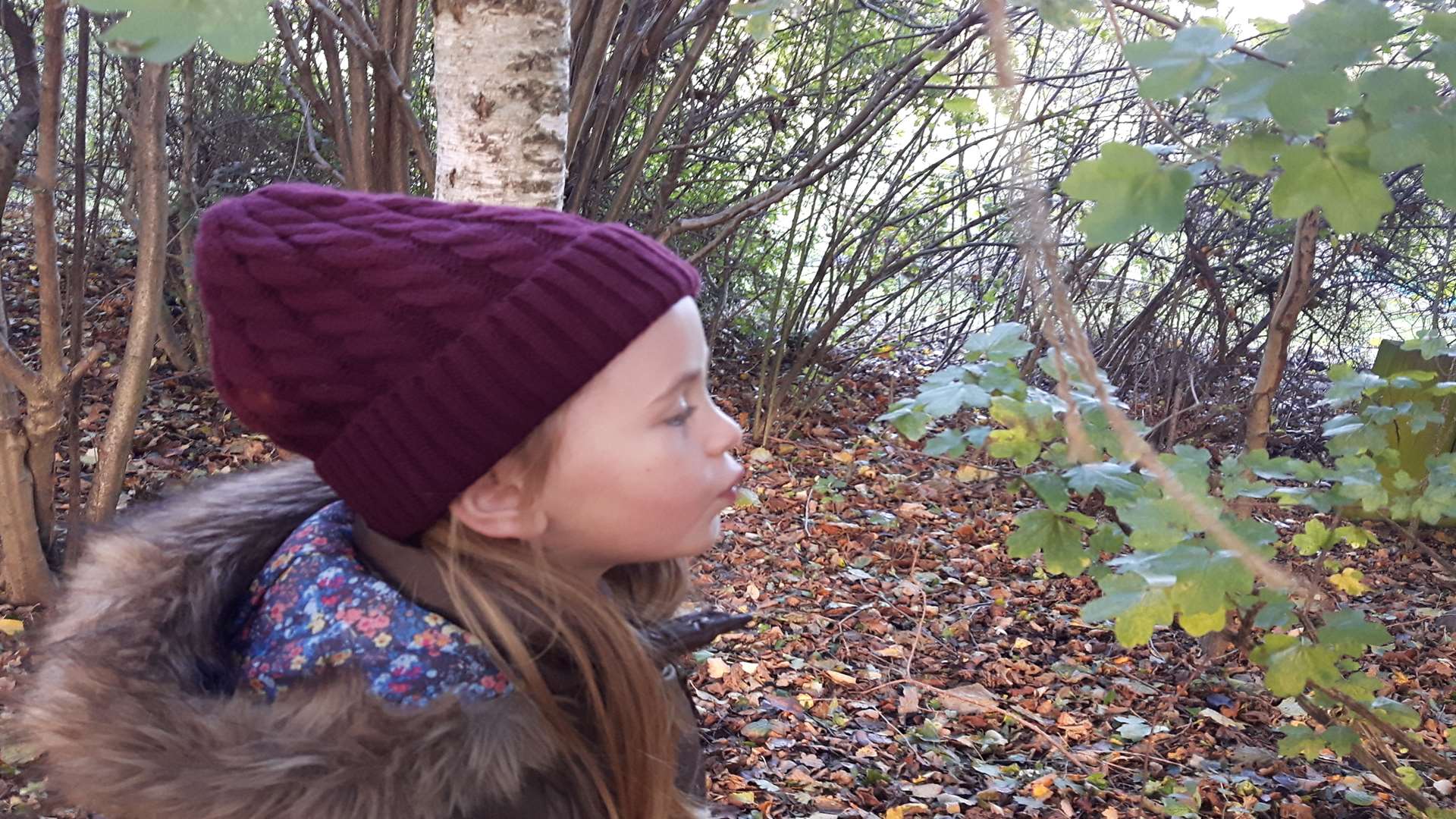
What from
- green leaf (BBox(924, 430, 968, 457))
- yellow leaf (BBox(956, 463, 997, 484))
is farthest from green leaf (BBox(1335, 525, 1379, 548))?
green leaf (BBox(924, 430, 968, 457))

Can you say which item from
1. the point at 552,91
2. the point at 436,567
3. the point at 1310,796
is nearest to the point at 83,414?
the point at 552,91

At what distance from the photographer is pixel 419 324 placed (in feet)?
3.51

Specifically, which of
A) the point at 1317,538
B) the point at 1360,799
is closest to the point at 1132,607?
the point at 1317,538

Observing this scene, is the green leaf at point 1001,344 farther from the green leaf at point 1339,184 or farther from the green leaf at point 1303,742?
the green leaf at point 1303,742

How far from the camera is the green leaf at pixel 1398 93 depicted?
3.75ft

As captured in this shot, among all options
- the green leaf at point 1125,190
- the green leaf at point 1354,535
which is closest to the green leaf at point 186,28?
the green leaf at point 1125,190

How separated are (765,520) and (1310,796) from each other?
2534mm

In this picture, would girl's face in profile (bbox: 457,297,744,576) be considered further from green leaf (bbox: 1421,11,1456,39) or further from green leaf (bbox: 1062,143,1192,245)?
green leaf (bbox: 1421,11,1456,39)

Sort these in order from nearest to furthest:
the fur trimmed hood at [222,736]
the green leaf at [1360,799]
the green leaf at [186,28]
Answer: the green leaf at [186,28], the fur trimmed hood at [222,736], the green leaf at [1360,799]

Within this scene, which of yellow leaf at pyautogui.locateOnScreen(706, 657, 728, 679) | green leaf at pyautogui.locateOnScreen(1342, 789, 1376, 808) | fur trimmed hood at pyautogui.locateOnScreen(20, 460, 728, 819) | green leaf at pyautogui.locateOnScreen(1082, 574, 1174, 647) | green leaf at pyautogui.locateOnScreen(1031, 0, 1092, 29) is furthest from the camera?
yellow leaf at pyautogui.locateOnScreen(706, 657, 728, 679)

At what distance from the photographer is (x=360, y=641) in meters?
1.09

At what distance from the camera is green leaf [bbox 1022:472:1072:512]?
2061mm

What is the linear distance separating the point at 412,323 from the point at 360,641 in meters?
0.32

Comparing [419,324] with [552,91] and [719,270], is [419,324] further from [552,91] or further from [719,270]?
[719,270]
